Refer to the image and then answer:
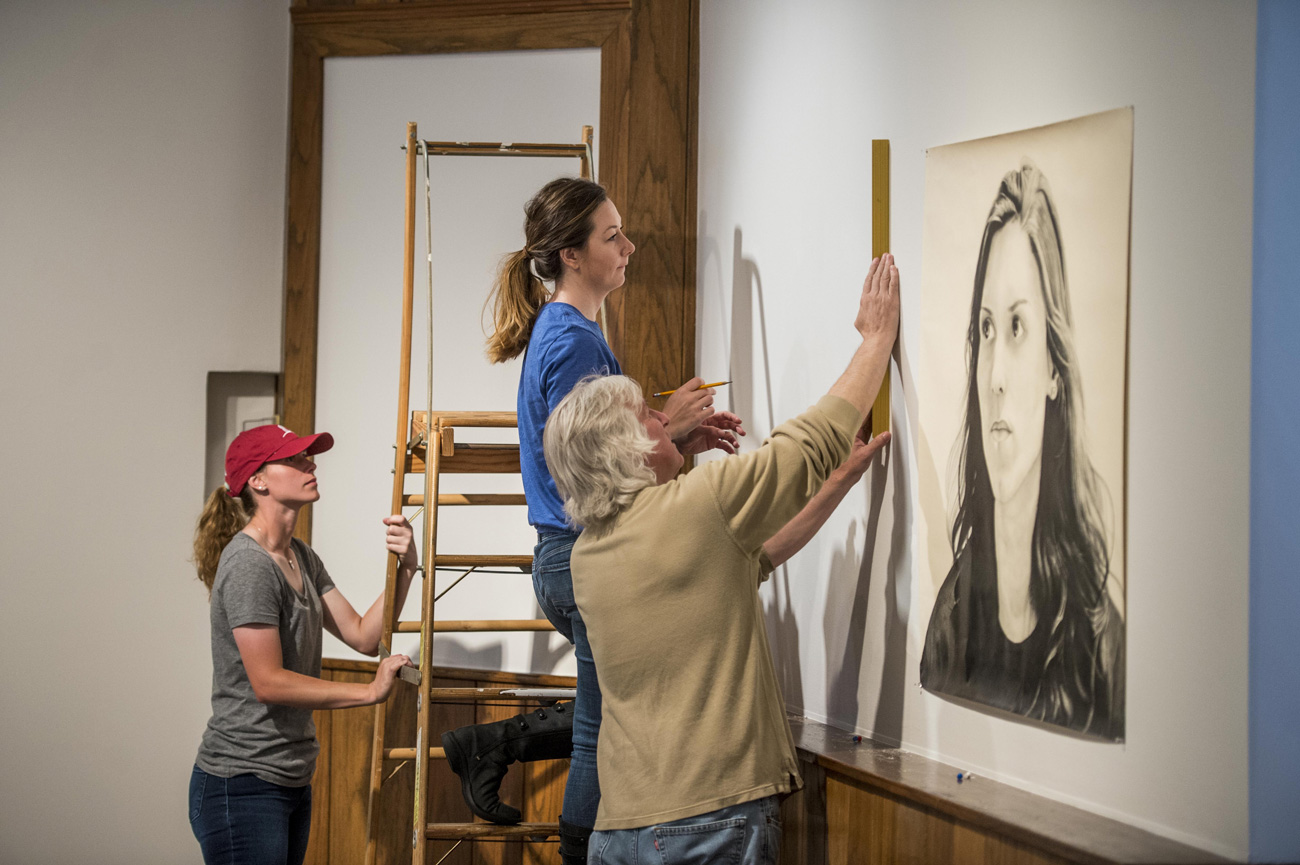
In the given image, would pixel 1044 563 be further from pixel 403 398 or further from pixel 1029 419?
pixel 403 398

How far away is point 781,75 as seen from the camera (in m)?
2.42

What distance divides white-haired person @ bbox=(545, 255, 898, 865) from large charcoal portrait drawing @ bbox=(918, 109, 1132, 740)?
303 mm

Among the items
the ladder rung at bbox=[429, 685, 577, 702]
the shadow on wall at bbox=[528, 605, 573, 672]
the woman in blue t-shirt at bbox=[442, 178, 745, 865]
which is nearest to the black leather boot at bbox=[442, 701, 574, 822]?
the woman in blue t-shirt at bbox=[442, 178, 745, 865]

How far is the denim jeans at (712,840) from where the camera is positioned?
1.50 metres

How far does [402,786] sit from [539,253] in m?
1.80

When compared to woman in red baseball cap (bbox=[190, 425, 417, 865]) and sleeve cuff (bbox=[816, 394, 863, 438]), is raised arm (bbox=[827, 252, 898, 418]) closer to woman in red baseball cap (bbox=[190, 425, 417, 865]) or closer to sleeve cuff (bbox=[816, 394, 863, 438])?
sleeve cuff (bbox=[816, 394, 863, 438])

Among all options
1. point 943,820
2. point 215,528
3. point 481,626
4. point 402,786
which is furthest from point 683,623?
point 402,786

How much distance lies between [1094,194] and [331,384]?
7.98 feet

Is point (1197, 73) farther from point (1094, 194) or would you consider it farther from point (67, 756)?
point (67, 756)

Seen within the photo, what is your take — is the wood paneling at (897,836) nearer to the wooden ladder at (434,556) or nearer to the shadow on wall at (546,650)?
the wooden ladder at (434,556)

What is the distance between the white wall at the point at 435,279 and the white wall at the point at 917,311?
2.37 feet

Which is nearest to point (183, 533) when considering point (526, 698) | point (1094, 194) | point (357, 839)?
point (357, 839)

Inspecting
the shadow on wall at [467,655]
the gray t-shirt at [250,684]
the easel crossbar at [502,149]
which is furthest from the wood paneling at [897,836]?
the easel crossbar at [502,149]

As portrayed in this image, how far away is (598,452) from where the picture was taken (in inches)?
61.7
